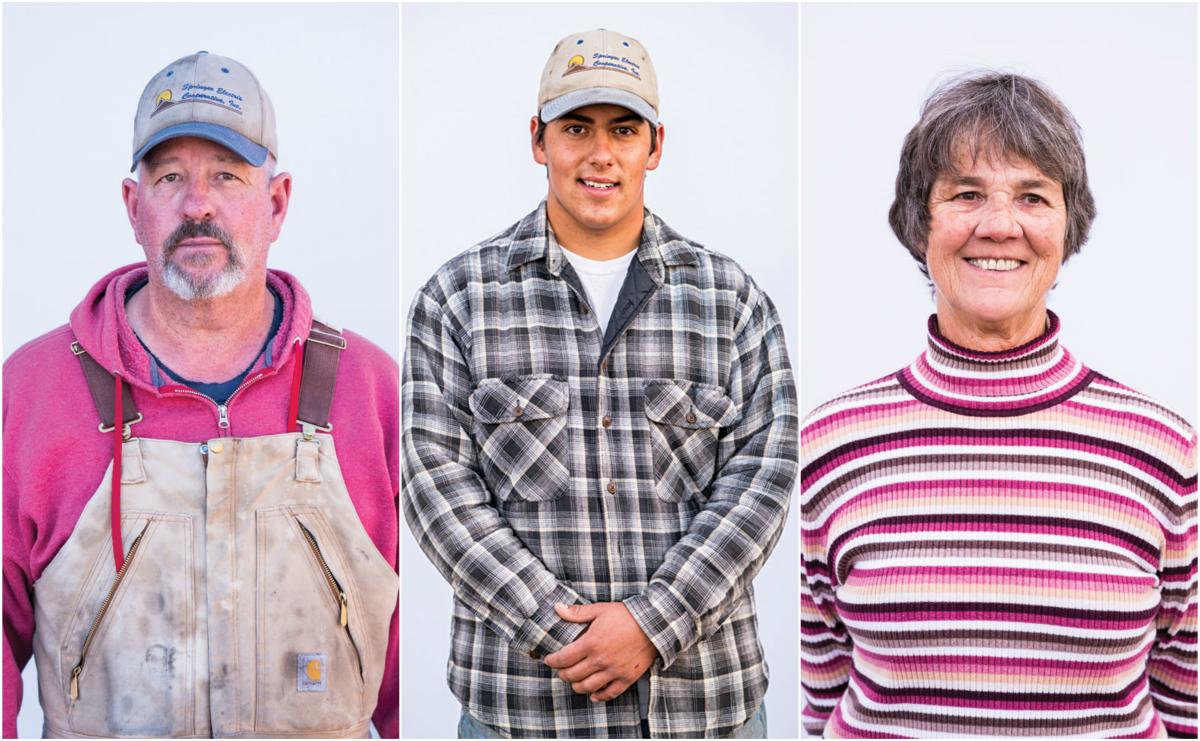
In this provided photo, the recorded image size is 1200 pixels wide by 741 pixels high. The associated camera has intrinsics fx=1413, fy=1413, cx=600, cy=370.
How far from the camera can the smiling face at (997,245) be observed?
301cm

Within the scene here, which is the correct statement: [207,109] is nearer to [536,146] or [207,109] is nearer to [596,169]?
[536,146]

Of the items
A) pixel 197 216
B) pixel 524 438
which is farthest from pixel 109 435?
pixel 524 438

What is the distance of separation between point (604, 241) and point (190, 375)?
981 millimetres

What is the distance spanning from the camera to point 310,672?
3.17m

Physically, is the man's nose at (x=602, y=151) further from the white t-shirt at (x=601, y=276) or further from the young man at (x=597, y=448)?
the white t-shirt at (x=601, y=276)

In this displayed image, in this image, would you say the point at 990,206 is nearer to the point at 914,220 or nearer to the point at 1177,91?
the point at 914,220

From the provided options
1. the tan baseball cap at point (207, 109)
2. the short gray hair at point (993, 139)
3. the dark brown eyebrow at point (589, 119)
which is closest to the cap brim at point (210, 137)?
the tan baseball cap at point (207, 109)

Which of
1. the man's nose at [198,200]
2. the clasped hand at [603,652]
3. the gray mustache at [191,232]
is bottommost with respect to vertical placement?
the clasped hand at [603,652]

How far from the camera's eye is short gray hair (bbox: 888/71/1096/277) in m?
3.02

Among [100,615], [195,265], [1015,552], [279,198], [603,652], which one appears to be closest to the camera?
[603,652]

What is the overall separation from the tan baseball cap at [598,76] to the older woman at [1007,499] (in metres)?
0.63

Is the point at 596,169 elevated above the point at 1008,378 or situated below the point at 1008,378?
above

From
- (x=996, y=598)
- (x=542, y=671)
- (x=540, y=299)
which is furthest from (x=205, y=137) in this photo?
(x=996, y=598)

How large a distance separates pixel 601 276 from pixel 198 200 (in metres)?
0.92
